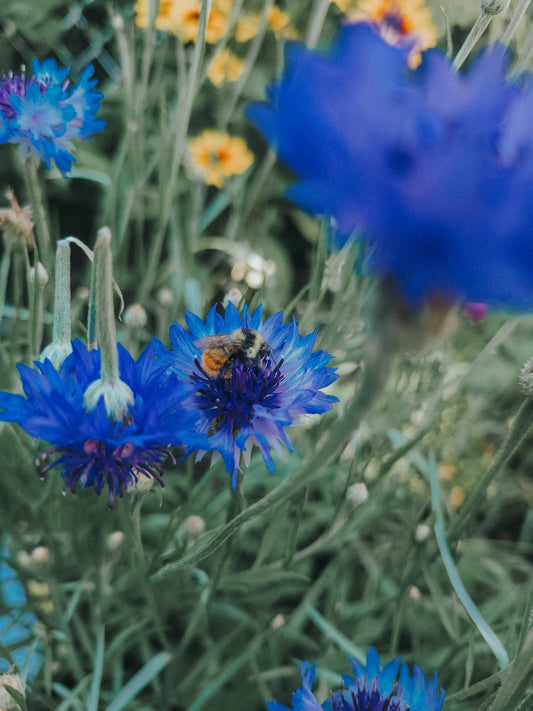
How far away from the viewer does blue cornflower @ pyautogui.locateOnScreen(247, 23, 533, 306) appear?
0.59ft

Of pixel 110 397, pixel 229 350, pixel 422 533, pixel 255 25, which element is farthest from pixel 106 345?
pixel 255 25

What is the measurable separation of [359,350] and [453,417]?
276 millimetres

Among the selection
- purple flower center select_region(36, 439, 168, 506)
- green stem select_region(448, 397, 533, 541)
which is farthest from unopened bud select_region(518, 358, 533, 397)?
purple flower center select_region(36, 439, 168, 506)

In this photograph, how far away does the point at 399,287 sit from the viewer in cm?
20

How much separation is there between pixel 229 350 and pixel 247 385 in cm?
3

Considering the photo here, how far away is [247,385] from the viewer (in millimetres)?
431

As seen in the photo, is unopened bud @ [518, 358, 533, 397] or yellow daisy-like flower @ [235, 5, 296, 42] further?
yellow daisy-like flower @ [235, 5, 296, 42]

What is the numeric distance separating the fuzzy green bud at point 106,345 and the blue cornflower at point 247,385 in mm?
82

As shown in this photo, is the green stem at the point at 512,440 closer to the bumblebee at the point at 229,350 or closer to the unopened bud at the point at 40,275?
the bumblebee at the point at 229,350

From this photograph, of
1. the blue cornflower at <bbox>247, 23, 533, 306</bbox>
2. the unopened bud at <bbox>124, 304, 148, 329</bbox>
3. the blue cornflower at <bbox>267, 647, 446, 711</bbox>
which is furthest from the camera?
the unopened bud at <bbox>124, 304, 148, 329</bbox>

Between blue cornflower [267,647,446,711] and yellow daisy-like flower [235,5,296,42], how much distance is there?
86cm

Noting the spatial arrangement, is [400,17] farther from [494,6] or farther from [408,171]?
[408,171]

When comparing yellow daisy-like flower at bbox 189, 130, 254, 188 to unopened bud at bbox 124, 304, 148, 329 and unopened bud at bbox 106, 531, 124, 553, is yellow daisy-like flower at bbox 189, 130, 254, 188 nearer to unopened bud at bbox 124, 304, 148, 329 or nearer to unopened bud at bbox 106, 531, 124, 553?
unopened bud at bbox 124, 304, 148, 329

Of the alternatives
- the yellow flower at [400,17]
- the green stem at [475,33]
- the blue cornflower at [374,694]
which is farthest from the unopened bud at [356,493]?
the yellow flower at [400,17]
